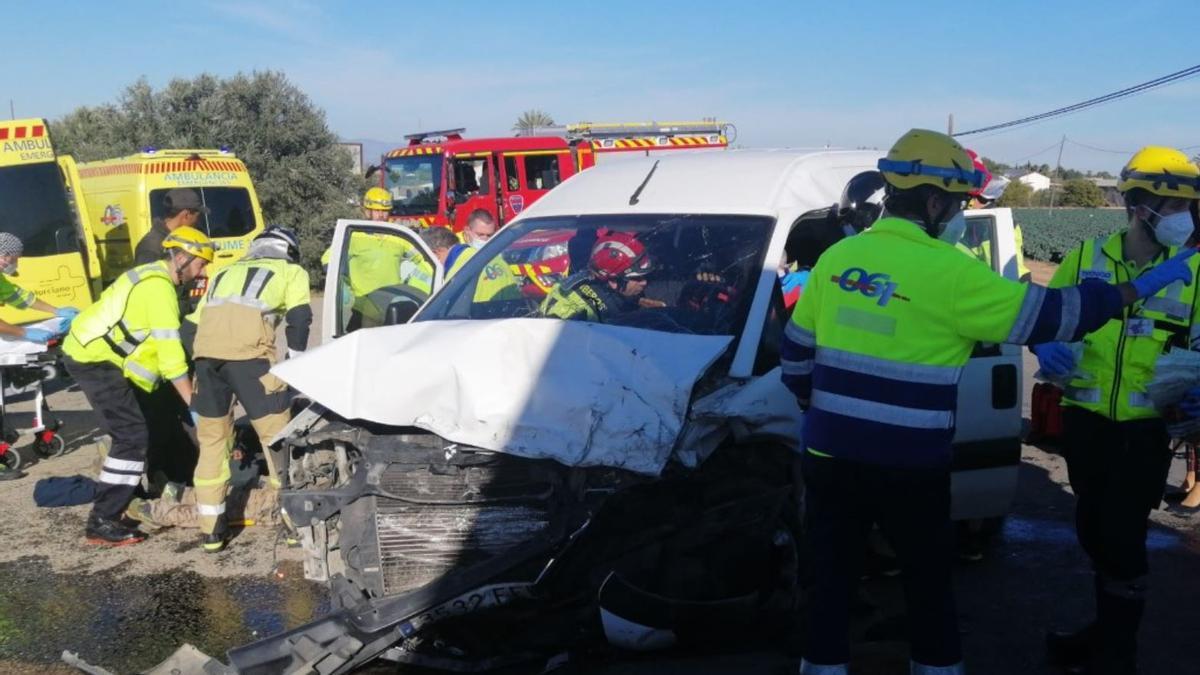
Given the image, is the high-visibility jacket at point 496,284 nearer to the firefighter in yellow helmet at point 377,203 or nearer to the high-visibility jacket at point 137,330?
the high-visibility jacket at point 137,330

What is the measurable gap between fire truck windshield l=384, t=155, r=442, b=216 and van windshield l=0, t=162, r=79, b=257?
682cm

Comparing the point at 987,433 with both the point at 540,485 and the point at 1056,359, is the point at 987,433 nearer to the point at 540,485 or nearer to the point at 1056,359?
the point at 1056,359

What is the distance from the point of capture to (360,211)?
25.6m

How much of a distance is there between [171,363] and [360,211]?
19.9 meters

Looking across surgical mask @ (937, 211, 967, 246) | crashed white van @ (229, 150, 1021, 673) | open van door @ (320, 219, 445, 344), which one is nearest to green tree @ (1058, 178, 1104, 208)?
open van door @ (320, 219, 445, 344)

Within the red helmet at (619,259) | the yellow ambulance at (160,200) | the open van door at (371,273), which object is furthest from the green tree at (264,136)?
the red helmet at (619,259)

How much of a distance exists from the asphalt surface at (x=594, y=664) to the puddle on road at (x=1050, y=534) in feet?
0.04

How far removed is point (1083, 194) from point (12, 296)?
58.5m

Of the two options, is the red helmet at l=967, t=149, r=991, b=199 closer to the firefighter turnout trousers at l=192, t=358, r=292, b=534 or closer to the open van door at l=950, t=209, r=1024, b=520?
the open van door at l=950, t=209, r=1024, b=520

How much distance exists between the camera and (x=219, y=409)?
6.21 m

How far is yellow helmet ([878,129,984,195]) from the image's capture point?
3.36m

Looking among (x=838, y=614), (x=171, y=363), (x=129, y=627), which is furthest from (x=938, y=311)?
(x=171, y=363)

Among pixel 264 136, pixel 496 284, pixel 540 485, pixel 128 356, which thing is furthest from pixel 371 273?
pixel 264 136

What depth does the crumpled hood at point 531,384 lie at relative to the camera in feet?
12.7
